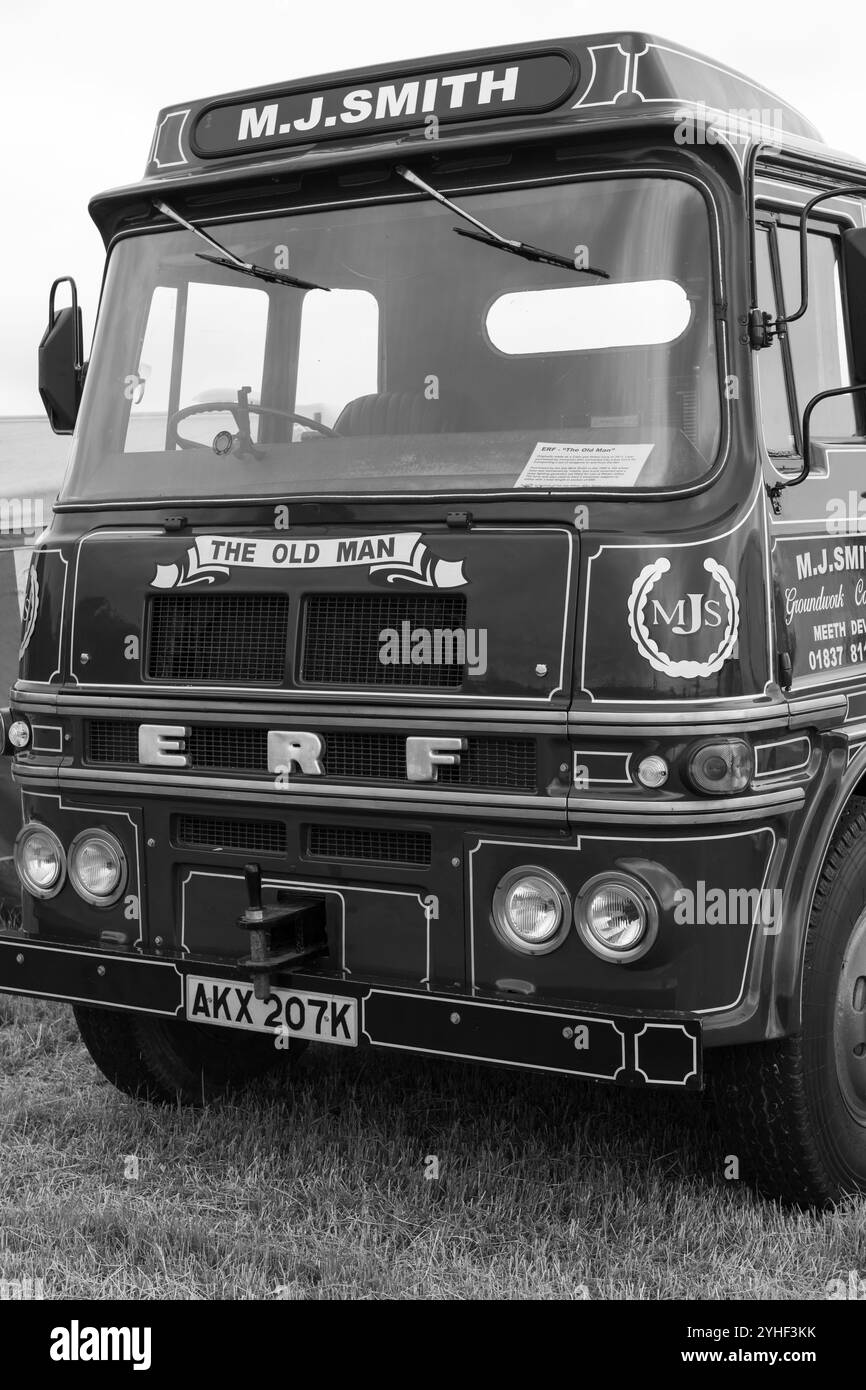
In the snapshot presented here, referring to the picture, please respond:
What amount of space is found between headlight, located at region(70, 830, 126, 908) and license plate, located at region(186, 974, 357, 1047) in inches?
17.2

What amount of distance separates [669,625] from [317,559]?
99 centimetres

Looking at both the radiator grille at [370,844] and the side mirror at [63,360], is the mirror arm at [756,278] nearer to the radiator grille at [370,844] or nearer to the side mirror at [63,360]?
the radiator grille at [370,844]

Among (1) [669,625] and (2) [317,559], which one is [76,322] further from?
(1) [669,625]

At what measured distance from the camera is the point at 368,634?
4.14 meters

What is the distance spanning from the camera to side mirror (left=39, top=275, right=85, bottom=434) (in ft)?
16.3

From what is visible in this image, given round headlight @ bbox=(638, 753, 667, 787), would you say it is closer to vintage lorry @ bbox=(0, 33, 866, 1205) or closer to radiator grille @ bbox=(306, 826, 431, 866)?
vintage lorry @ bbox=(0, 33, 866, 1205)

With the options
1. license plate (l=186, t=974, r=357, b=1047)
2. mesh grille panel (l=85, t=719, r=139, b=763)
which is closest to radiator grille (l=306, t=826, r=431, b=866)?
license plate (l=186, t=974, r=357, b=1047)

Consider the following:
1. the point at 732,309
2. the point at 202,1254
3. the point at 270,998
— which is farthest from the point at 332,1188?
the point at 732,309

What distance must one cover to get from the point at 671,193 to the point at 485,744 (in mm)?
1478

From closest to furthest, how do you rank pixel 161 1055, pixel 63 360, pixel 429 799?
pixel 429 799, pixel 63 360, pixel 161 1055

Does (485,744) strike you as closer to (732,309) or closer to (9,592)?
(732,309)

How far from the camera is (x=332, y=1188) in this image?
4.59 meters

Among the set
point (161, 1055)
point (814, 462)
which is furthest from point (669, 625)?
point (161, 1055)

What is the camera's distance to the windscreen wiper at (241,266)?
4555 mm
